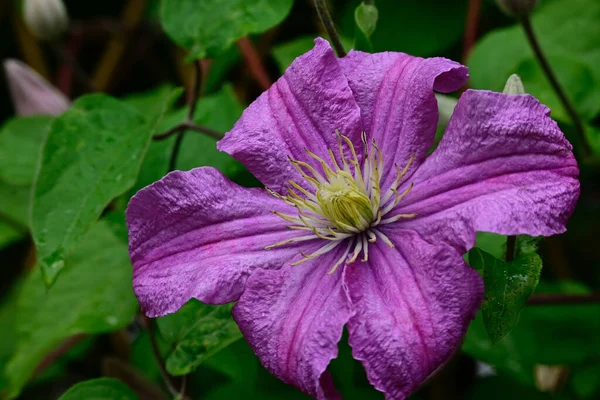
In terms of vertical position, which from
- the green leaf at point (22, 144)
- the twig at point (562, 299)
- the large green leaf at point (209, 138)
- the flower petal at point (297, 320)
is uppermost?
the flower petal at point (297, 320)

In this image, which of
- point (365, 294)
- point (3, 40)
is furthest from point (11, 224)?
point (365, 294)

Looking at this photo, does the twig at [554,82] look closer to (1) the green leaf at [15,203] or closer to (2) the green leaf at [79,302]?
(2) the green leaf at [79,302]

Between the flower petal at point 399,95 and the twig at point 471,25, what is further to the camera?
the twig at point 471,25

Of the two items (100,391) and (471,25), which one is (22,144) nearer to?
(100,391)

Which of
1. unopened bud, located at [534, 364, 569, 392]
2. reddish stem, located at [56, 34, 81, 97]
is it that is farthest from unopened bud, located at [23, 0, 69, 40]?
unopened bud, located at [534, 364, 569, 392]

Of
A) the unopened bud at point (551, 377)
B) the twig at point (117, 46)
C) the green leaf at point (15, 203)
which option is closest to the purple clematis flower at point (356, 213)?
the unopened bud at point (551, 377)
